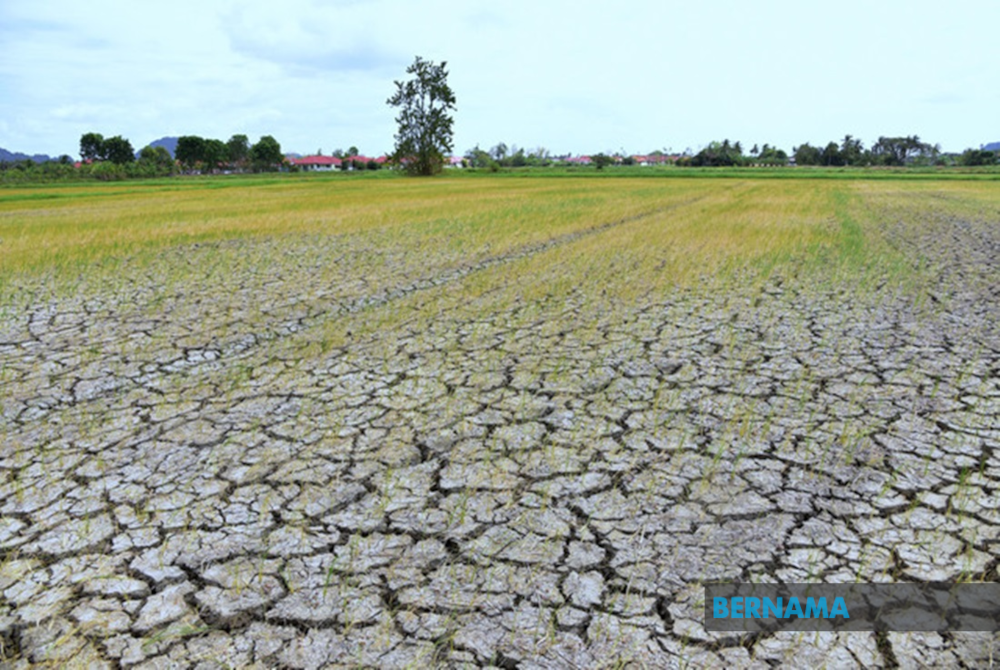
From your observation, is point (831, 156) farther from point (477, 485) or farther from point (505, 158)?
point (477, 485)

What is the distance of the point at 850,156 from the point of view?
100m

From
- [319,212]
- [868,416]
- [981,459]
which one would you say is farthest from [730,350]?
[319,212]

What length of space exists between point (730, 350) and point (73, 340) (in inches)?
227

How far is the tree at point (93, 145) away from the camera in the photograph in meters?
96.4

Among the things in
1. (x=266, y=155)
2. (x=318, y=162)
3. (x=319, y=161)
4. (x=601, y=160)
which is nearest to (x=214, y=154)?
(x=266, y=155)

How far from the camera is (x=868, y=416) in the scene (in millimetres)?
3895

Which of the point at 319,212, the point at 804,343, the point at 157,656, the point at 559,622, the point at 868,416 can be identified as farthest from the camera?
the point at 319,212

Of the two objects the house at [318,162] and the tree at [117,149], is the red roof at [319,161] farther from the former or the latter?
the tree at [117,149]

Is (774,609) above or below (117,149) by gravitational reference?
below

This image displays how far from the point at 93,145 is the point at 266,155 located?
2727 centimetres

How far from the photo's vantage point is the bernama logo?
7.30 feet

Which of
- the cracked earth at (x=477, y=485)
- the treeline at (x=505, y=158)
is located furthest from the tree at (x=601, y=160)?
the cracked earth at (x=477, y=485)

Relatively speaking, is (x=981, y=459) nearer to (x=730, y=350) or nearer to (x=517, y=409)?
(x=730, y=350)

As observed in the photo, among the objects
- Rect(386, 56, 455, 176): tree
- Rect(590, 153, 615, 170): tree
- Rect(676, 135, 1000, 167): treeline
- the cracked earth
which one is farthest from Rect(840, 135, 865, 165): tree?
the cracked earth
